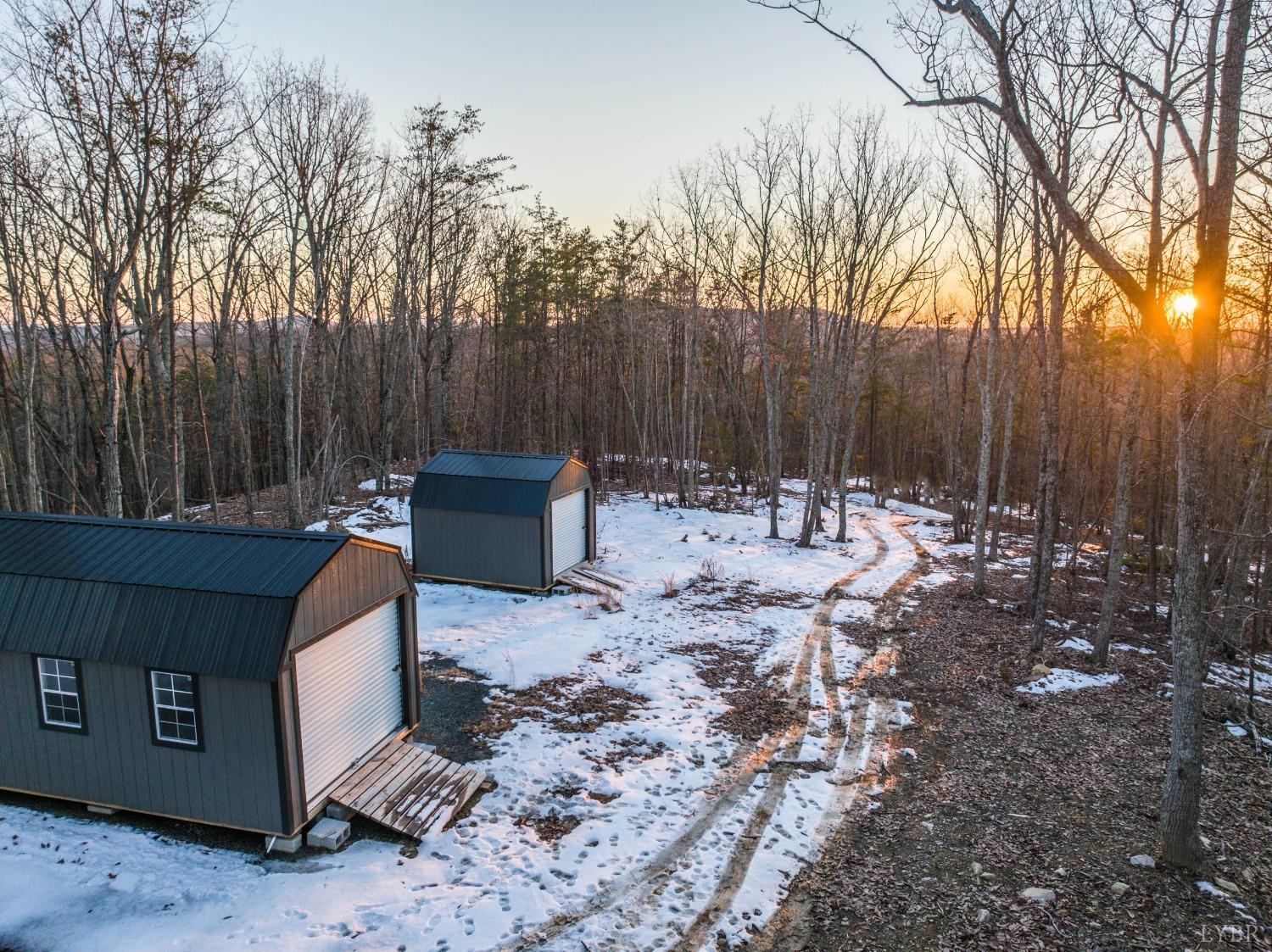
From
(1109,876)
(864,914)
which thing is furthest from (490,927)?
(1109,876)

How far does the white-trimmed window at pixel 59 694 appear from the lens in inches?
290

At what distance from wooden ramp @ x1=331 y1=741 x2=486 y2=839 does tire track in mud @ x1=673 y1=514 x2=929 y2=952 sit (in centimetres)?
308

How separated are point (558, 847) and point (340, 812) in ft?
8.04

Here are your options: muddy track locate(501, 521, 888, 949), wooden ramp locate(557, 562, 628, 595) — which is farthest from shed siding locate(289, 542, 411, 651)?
wooden ramp locate(557, 562, 628, 595)

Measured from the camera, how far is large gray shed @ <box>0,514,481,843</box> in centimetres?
695

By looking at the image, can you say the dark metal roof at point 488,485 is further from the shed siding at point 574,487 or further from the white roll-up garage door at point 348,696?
the white roll-up garage door at point 348,696

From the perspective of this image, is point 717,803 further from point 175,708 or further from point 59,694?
point 59,694

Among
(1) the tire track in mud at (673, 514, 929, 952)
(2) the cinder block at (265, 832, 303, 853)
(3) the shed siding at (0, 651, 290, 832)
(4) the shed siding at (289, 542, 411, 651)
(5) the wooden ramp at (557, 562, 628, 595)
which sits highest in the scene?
(4) the shed siding at (289, 542, 411, 651)

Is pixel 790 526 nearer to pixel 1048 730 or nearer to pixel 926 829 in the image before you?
pixel 1048 730

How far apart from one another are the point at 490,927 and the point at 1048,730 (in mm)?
8306

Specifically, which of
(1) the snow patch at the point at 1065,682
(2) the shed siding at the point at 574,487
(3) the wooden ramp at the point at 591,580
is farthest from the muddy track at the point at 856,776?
(2) the shed siding at the point at 574,487

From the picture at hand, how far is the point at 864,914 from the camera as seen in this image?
6320 mm

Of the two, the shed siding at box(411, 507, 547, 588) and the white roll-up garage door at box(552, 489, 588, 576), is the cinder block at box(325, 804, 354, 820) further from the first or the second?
the white roll-up garage door at box(552, 489, 588, 576)

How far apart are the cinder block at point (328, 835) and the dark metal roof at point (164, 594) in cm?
183
